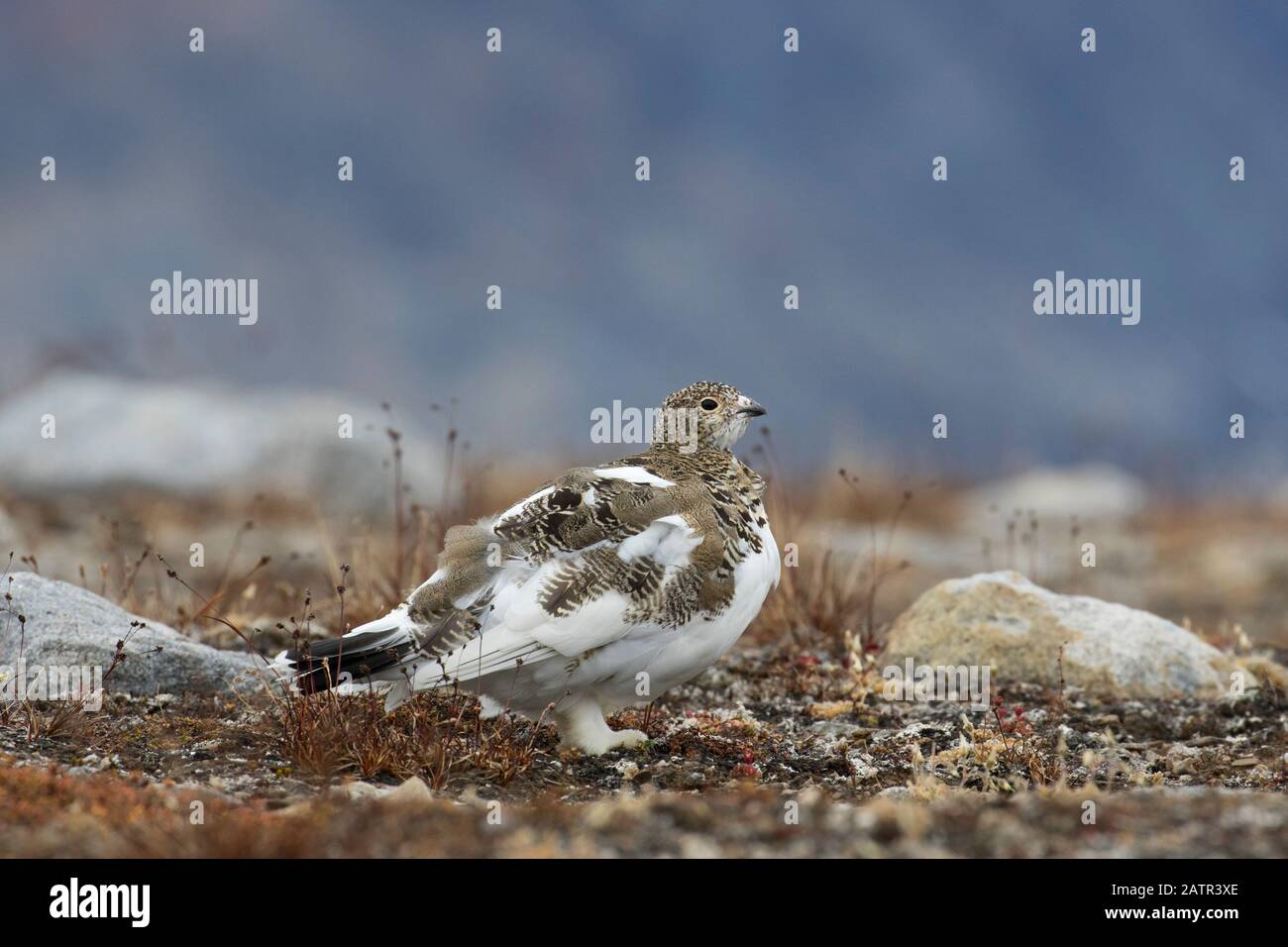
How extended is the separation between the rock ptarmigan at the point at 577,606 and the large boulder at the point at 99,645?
136 centimetres

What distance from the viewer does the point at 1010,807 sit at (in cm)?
438

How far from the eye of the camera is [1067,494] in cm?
1947

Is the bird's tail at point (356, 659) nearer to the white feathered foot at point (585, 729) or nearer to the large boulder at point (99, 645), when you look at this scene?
the white feathered foot at point (585, 729)

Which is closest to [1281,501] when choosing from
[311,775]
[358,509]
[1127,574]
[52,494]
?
[1127,574]

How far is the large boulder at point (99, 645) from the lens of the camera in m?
6.73

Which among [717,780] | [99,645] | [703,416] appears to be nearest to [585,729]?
[717,780]

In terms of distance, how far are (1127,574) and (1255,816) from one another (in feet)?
36.5

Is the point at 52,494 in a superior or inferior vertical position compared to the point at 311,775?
superior

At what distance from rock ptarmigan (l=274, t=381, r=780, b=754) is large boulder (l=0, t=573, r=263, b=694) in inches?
53.7

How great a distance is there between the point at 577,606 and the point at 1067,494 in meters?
15.1

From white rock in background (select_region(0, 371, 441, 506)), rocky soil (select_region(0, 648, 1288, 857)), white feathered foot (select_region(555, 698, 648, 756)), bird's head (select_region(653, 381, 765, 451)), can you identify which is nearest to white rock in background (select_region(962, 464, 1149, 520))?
white rock in background (select_region(0, 371, 441, 506))
